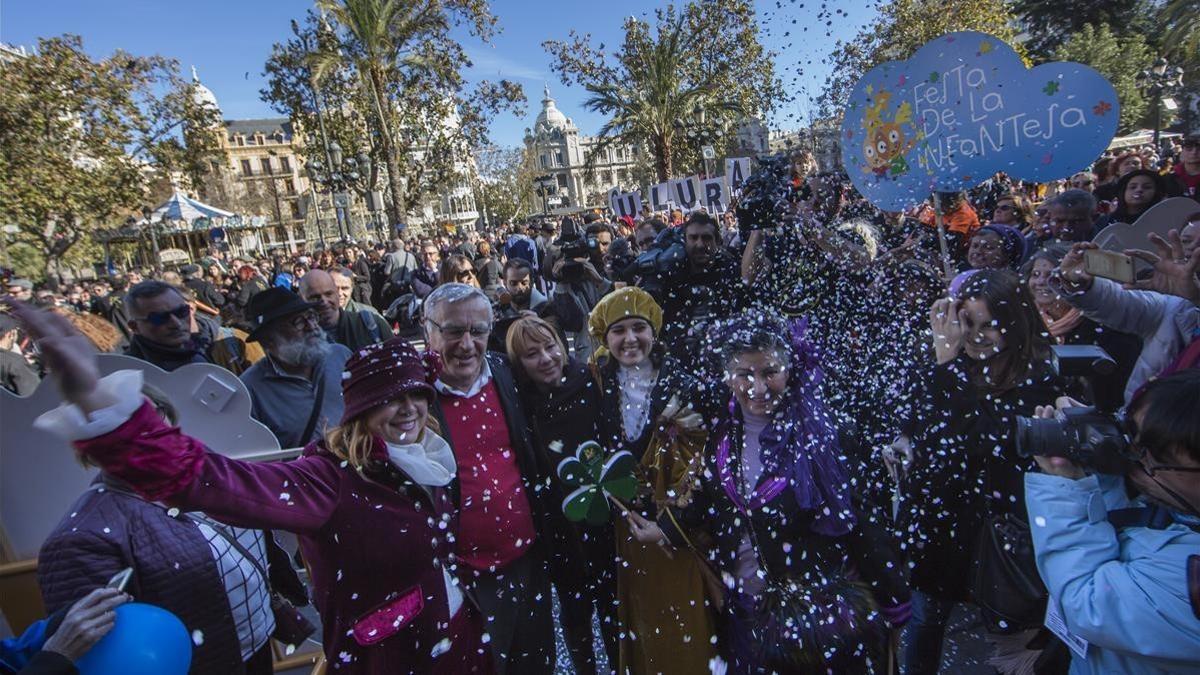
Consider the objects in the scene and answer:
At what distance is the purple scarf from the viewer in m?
1.98

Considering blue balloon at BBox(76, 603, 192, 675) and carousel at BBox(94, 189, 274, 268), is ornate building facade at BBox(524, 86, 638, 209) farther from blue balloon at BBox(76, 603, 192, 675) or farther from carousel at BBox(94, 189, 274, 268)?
blue balloon at BBox(76, 603, 192, 675)

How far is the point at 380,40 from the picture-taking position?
16219 mm

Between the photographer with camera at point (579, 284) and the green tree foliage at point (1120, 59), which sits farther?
the green tree foliage at point (1120, 59)

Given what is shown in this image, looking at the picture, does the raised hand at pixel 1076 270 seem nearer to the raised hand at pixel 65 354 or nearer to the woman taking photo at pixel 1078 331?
the woman taking photo at pixel 1078 331

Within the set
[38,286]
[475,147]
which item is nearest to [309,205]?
[475,147]

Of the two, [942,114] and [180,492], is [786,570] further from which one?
[942,114]

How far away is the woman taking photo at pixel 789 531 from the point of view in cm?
195

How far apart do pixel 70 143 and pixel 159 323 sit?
12881 mm

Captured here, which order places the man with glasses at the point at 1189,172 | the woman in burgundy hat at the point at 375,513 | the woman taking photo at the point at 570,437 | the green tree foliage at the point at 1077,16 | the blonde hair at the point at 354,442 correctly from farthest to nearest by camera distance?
the green tree foliage at the point at 1077,16 < the man with glasses at the point at 1189,172 < the woman taking photo at the point at 570,437 < the blonde hair at the point at 354,442 < the woman in burgundy hat at the point at 375,513

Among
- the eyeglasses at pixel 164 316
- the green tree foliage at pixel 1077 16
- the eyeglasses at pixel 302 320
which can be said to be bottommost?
the eyeglasses at pixel 302 320

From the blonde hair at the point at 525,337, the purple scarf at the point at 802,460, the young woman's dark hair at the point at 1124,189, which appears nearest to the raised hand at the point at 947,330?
the purple scarf at the point at 802,460

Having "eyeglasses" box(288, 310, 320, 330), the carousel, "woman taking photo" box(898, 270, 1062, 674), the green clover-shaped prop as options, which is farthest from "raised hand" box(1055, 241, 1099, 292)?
the carousel

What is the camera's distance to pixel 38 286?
14.3 metres

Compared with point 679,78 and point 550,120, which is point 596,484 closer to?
point 679,78
